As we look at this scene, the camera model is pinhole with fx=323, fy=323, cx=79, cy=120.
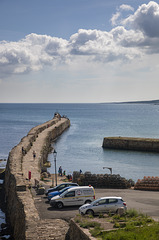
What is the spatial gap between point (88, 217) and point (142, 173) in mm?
32877

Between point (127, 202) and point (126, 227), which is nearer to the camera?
point (126, 227)

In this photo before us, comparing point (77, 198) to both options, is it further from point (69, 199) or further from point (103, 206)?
point (103, 206)

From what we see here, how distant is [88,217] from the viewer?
17.2 meters

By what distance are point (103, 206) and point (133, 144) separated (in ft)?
180

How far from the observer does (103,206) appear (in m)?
19.3

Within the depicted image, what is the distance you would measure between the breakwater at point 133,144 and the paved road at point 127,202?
139 ft

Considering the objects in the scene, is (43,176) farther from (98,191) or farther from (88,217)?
(88,217)

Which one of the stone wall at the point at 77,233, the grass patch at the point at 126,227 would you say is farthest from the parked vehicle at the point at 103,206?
the stone wall at the point at 77,233

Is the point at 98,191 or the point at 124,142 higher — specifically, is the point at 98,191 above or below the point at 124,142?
below

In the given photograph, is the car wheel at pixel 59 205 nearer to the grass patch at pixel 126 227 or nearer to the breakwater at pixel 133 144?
the grass patch at pixel 126 227

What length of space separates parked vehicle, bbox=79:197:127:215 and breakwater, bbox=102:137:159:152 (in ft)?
172

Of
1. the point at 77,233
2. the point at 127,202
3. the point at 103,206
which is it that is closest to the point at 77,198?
the point at 103,206

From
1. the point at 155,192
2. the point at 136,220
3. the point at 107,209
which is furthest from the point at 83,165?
the point at 136,220

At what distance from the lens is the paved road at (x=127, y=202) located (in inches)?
814
